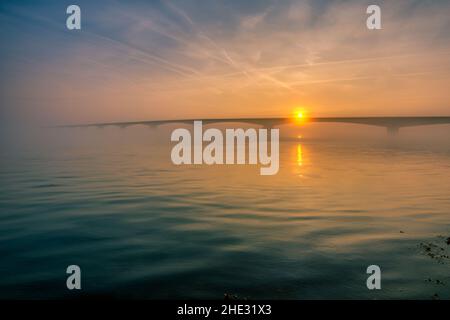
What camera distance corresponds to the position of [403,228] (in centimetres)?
1555

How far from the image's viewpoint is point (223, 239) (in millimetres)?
13891

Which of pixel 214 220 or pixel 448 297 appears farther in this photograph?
pixel 214 220

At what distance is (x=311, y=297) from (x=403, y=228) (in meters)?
8.30

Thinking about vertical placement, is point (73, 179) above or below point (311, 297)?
above

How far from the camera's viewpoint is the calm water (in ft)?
32.0

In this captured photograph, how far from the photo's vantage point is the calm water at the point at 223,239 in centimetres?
976
